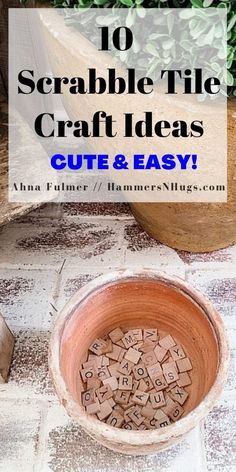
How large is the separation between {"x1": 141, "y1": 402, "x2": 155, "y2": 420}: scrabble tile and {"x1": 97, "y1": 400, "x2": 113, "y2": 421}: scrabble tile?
6 centimetres

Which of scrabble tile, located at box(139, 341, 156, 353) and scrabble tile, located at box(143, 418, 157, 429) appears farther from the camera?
scrabble tile, located at box(139, 341, 156, 353)

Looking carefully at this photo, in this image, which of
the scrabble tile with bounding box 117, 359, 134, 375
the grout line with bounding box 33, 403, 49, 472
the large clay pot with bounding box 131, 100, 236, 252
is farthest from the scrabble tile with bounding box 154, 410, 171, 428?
the large clay pot with bounding box 131, 100, 236, 252

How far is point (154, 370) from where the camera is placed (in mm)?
1258

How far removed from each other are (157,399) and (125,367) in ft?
0.29

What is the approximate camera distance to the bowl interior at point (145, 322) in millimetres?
1169

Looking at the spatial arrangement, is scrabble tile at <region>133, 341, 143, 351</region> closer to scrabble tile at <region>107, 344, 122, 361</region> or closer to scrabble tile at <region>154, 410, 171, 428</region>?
scrabble tile at <region>107, 344, 122, 361</region>

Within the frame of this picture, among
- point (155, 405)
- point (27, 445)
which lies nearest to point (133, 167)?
point (155, 405)

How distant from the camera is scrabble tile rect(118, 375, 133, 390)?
1.24 meters

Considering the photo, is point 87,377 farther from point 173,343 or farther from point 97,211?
point 97,211

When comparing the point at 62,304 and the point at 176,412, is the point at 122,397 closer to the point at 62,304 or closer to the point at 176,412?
the point at 176,412

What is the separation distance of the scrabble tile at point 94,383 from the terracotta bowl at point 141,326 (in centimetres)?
2

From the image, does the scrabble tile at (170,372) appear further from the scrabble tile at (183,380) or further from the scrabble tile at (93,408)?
the scrabble tile at (93,408)

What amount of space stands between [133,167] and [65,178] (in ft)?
1.55

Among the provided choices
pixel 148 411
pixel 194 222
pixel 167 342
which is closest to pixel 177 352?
pixel 167 342
